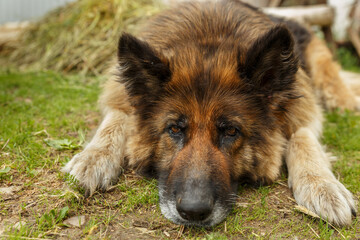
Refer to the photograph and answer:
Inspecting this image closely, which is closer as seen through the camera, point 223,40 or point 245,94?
point 245,94

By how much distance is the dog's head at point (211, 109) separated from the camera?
285 cm

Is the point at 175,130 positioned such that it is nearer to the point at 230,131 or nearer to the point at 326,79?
the point at 230,131

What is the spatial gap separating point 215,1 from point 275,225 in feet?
8.87

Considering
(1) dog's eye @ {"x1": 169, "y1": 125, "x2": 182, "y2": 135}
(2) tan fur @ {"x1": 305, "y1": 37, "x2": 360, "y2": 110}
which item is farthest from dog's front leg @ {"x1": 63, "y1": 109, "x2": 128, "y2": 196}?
(2) tan fur @ {"x1": 305, "y1": 37, "x2": 360, "y2": 110}

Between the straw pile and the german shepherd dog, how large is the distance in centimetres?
402

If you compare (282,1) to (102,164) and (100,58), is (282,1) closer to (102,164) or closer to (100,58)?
(100,58)

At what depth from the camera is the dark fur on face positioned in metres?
2.82

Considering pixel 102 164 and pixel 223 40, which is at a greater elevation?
pixel 223 40

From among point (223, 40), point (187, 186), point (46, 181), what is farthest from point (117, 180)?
point (223, 40)

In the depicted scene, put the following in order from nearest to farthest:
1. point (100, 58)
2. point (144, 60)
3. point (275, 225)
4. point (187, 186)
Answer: point (187, 186) < point (275, 225) < point (144, 60) < point (100, 58)

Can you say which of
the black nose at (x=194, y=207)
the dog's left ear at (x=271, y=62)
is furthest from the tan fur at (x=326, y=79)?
the black nose at (x=194, y=207)

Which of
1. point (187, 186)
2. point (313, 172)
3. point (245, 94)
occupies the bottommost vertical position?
point (313, 172)

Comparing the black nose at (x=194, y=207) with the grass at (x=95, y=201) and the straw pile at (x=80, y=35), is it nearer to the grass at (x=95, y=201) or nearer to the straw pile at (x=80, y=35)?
the grass at (x=95, y=201)

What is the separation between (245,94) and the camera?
10.2 ft
